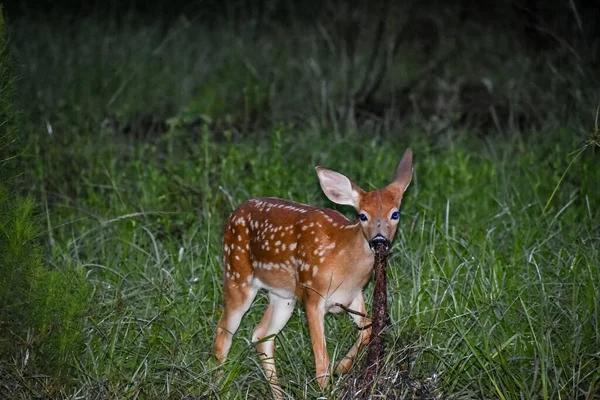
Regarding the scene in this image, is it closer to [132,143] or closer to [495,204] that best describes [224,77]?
[132,143]

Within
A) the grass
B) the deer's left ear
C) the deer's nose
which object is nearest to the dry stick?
the deer's nose

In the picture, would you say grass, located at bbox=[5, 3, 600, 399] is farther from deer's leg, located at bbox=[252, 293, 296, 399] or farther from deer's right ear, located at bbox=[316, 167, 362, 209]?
deer's right ear, located at bbox=[316, 167, 362, 209]

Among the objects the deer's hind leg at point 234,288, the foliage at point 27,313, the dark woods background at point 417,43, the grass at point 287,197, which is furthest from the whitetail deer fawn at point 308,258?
the dark woods background at point 417,43

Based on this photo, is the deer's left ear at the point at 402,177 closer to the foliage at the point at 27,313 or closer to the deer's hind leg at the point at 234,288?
the deer's hind leg at the point at 234,288

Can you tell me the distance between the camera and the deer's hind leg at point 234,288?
509cm

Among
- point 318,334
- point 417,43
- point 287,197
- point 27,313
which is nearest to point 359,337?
point 318,334

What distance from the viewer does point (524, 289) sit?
5328 mm

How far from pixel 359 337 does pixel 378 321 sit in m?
0.36

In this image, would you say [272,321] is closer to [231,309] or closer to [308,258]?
[231,309]

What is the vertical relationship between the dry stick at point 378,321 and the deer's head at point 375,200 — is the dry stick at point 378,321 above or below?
below

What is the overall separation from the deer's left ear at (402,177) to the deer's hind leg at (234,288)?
81cm

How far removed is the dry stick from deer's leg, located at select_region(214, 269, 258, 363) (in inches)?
32.3

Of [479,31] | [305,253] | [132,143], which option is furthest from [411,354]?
[479,31]

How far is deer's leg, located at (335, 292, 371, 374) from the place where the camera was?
187 inches
